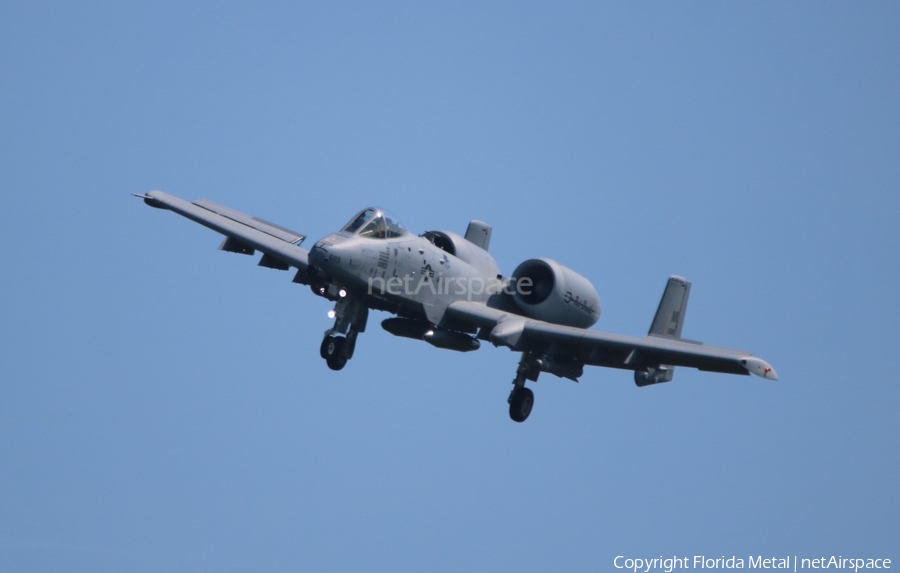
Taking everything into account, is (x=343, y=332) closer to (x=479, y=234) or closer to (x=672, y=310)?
(x=479, y=234)

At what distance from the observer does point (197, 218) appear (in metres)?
33.7

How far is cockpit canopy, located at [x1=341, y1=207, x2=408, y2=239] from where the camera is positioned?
97.5ft

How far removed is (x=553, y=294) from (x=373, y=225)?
537 cm

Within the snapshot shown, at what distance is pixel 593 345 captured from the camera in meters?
29.9

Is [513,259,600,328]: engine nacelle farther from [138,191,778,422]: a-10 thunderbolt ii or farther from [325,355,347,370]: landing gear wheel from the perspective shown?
[325,355,347,370]: landing gear wheel

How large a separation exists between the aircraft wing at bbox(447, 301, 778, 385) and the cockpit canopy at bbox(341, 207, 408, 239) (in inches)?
97.7

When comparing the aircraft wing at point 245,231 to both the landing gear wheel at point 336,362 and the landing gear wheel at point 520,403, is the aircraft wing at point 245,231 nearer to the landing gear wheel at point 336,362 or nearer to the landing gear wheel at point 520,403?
the landing gear wheel at point 336,362

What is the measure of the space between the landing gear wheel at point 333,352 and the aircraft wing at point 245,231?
1860 mm

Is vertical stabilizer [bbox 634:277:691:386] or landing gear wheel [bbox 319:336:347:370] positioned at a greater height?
vertical stabilizer [bbox 634:277:691:386]

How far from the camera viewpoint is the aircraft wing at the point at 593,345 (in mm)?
28188

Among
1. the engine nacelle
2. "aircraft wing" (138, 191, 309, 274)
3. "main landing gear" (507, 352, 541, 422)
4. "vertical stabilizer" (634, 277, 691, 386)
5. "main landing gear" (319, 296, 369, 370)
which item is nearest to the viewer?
"main landing gear" (319, 296, 369, 370)

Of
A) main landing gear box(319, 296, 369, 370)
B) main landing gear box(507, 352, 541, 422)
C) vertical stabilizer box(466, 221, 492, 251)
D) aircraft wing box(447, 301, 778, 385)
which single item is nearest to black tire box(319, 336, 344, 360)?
main landing gear box(319, 296, 369, 370)

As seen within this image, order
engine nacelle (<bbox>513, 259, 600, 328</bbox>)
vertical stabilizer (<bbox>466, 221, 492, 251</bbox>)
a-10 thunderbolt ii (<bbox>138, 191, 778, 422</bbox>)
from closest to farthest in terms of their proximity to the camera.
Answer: a-10 thunderbolt ii (<bbox>138, 191, 778, 422</bbox>) → engine nacelle (<bbox>513, 259, 600, 328</bbox>) → vertical stabilizer (<bbox>466, 221, 492, 251</bbox>)

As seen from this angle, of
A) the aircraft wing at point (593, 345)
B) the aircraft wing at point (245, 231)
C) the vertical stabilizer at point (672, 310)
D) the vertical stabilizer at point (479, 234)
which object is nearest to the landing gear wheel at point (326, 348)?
the aircraft wing at point (245, 231)
